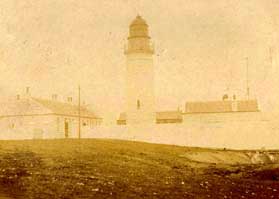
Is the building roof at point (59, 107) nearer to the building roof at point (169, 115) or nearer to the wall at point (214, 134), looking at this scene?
the building roof at point (169, 115)

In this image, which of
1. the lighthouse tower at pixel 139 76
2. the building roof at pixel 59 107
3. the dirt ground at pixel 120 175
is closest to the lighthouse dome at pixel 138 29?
the lighthouse tower at pixel 139 76

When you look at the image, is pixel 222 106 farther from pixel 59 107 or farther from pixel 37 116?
pixel 37 116

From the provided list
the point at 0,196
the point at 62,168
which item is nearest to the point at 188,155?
the point at 62,168

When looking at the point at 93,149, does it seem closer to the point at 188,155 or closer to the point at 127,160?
the point at 127,160

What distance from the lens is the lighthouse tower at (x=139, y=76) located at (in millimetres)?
29203

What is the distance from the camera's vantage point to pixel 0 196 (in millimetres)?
11250

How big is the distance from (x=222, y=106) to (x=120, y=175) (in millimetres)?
21837

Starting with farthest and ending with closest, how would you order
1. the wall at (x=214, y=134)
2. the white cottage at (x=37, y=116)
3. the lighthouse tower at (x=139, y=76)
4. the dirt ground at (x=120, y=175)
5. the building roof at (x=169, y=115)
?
the building roof at (x=169, y=115) → the white cottage at (x=37, y=116) → the lighthouse tower at (x=139, y=76) → the wall at (x=214, y=134) → the dirt ground at (x=120, y=175)

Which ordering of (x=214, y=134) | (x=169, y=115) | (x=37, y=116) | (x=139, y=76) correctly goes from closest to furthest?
(x=214, y=134)
(x=139, y=76)
(x=37, y=116)
(x=169, y=115)

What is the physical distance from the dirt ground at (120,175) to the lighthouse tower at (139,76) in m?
10.2

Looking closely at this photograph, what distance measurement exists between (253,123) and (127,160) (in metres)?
9.31

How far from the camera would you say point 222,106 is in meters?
35.0

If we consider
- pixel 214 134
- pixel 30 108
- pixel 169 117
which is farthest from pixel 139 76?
pixel 169 117

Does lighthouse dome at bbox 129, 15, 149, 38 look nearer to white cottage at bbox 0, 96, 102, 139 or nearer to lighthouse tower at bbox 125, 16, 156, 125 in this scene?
lighthouse tower at bbox 125, 16, 156, 125
